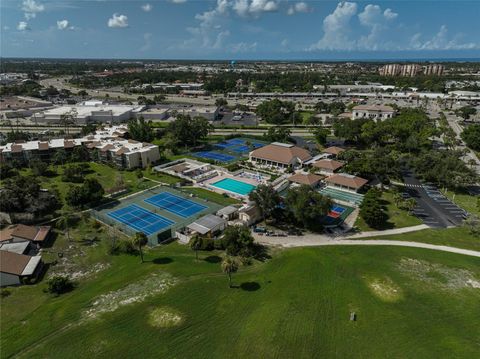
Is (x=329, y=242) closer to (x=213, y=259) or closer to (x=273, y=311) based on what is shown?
(x=273, y=311)

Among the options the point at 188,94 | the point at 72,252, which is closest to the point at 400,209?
the point at 72,252

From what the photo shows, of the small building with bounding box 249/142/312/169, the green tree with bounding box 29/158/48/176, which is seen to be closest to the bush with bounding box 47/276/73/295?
the green tree with bounding box 29/158/48/176

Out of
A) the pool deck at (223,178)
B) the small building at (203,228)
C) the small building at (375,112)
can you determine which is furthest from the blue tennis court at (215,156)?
the small building at (375,112)

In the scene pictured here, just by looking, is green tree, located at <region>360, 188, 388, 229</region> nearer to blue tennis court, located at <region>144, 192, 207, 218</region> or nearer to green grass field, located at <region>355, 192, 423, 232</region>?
green grass field, located at <region>355, 192, 423, 232</region>

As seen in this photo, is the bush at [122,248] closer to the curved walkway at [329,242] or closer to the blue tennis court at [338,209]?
the curved walkway at [329,242]

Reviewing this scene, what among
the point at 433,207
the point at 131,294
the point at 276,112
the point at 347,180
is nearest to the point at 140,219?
the point at 131,294

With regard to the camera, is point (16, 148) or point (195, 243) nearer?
point (195, 243)
